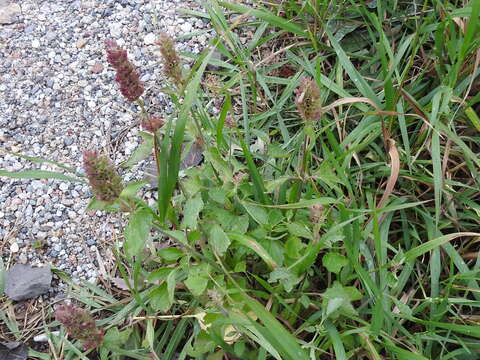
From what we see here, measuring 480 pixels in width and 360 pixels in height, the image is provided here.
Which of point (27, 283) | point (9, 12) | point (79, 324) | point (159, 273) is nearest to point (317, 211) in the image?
point (159, 273)

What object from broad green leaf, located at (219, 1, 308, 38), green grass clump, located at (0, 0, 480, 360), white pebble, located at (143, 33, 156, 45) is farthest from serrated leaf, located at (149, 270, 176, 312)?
white pebble, located at (143, 33, 156, 45)

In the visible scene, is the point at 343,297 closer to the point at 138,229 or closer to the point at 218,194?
the point at 218,194

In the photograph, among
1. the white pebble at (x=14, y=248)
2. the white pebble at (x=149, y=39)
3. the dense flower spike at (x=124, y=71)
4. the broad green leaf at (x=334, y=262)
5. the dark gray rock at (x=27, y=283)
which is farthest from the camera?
the white pebble at (x=149, y=39)

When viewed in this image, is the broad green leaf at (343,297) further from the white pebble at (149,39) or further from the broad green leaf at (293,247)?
the white pebble at (149,39)

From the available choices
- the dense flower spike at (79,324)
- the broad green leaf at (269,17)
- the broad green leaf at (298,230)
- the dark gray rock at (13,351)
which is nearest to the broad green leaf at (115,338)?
the dense flower spike at (79,324)

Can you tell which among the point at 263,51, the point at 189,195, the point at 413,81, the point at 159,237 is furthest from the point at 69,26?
the point at 413,81

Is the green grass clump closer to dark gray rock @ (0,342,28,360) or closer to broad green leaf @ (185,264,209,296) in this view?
broad green leaf @ (185,264,209,296)

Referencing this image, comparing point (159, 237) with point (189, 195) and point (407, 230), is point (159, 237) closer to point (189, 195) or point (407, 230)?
point (189, 195)
